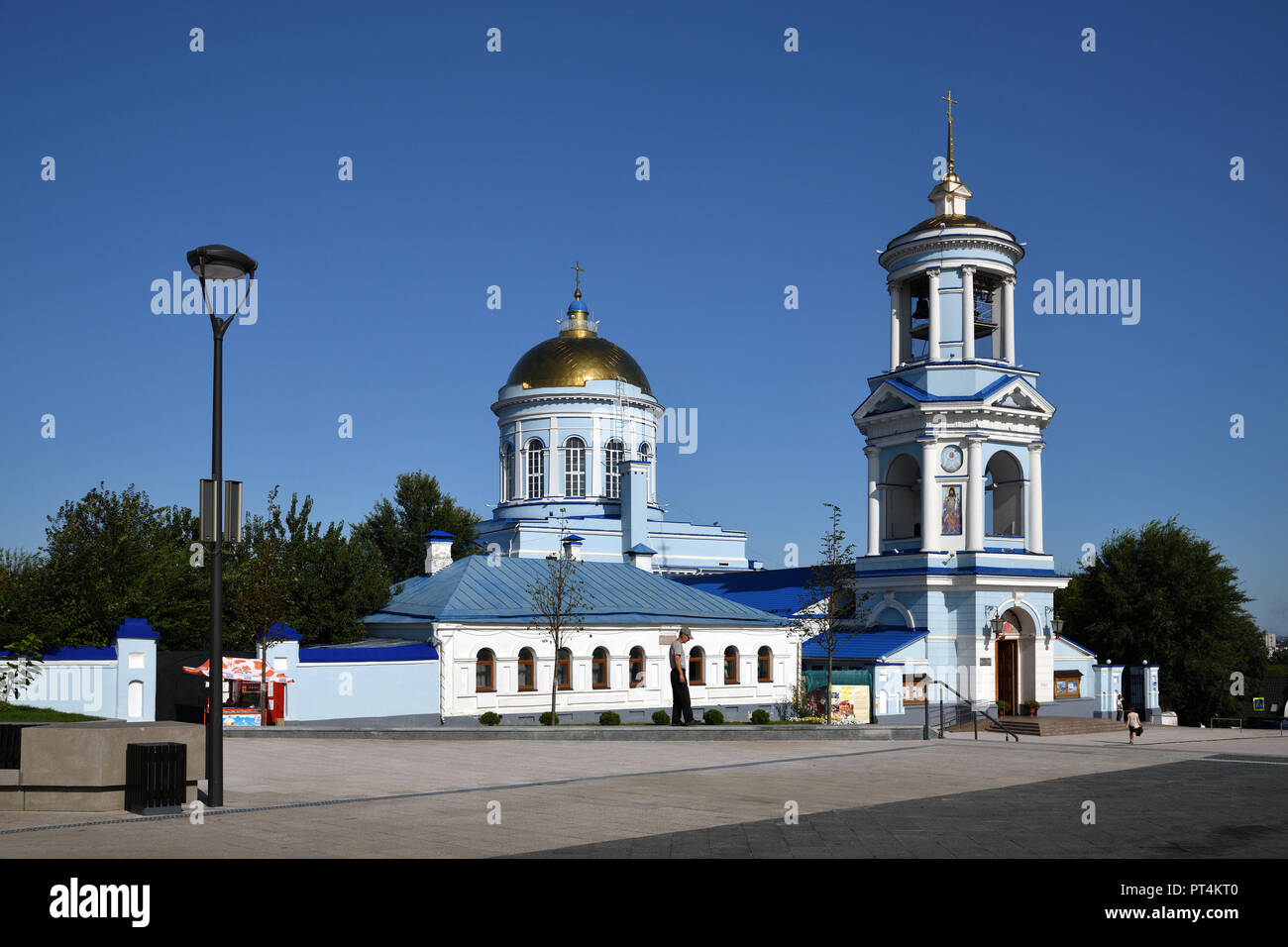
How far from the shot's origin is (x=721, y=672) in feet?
132

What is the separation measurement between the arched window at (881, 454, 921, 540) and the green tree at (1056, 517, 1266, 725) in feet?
50.8

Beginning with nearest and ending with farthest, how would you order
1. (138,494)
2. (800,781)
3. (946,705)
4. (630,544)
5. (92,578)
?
(800,781) < (92,578) < (138,494) < (946,705) < (630,544)

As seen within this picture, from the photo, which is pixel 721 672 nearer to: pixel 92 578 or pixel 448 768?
pixel 92 578

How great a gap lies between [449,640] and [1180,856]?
2550 centimetres

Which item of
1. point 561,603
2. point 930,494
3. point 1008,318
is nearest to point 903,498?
point 930,494

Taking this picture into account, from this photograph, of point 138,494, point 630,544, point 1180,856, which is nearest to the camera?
point 1180,856

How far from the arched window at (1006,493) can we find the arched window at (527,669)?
18236 millimetres

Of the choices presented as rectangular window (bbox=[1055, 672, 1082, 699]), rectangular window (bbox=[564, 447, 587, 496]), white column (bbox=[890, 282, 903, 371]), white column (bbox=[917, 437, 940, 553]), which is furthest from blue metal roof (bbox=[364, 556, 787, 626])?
rectangular window (bbox=[564, 447, 587, 496])

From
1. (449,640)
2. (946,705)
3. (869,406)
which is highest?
(869,406)

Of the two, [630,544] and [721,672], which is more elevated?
[630,544]

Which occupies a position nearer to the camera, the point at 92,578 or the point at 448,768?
the point at 448,768

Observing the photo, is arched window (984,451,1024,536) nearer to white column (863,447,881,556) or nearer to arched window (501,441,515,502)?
white column (863,447,881,556)

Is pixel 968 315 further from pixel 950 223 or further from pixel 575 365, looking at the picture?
pixel 575 365
